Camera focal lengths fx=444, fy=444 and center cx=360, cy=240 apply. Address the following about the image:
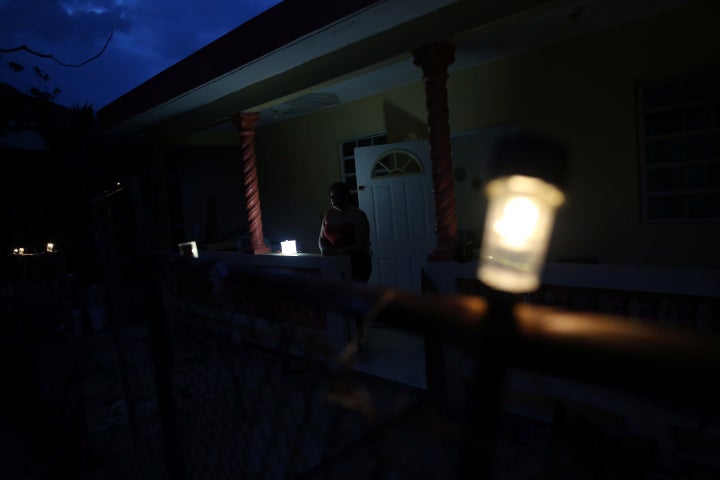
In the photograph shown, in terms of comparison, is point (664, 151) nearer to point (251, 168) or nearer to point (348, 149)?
point (348, 149)

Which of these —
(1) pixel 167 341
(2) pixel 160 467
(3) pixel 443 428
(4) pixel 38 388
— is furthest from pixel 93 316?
(3) pixel 443 428

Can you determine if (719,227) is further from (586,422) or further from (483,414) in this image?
(483,414)

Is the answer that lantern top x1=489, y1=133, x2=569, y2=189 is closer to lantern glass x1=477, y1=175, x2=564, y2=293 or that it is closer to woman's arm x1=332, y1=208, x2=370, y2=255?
lantern glass x1=477, y1=175, x2=564, y2=293

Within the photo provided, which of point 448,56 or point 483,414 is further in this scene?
point 448,56

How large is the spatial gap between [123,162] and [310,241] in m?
6.48

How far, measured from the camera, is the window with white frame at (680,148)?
186 inches

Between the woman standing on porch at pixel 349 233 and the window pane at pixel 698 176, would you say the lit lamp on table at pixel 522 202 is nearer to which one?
the woman standing on porch at pixel 349 233

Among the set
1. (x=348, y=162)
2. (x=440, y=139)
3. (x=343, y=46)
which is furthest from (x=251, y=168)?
(x=440, y=139)

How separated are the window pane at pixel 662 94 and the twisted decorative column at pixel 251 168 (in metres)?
5.50

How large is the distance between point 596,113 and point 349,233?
3.26m

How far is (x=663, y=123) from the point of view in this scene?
5.01 meters

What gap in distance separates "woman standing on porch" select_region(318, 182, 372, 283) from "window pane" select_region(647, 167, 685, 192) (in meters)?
3.32

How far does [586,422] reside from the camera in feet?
9.52

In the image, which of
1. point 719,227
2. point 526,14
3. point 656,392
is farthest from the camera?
point 719,227
